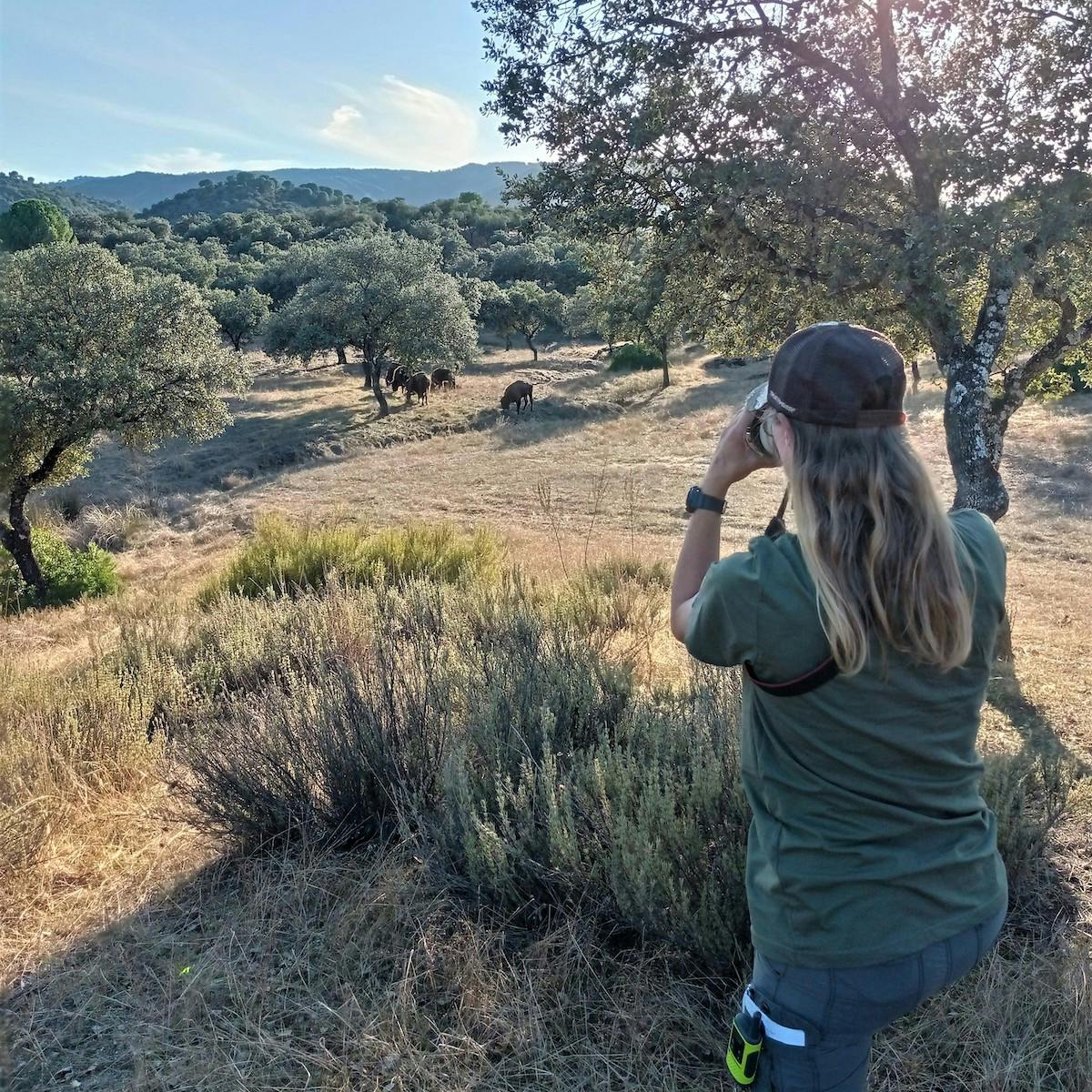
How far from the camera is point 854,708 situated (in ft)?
4.52

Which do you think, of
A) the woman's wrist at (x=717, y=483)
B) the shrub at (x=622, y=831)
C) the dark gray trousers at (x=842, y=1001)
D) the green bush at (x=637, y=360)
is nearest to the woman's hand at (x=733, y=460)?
the woman's wrist at (x=717, y=483)

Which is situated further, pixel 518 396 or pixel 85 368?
pixel 518 396

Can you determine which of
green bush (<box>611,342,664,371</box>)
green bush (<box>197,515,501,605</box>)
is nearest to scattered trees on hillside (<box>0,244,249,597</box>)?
green bush (<box>197,515,501,605</box>)

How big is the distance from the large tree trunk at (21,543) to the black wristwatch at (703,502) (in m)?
14.8

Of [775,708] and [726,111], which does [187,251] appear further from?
[775,708]

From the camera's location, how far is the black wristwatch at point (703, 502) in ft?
5.46

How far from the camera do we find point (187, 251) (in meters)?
56.2

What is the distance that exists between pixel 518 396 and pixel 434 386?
6759 millimetres

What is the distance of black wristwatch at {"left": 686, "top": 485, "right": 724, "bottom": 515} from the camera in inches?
65.5

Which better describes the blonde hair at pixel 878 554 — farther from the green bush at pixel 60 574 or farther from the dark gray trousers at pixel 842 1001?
the green bush at pixel 60 574

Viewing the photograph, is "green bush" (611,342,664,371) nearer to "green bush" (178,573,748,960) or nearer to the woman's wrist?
"green bush" (178,573,748,960)

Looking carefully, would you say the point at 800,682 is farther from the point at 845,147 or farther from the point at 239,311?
the point at 239,311

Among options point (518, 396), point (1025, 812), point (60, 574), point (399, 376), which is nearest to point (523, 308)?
point (399, 376)

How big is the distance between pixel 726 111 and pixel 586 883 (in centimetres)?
617
